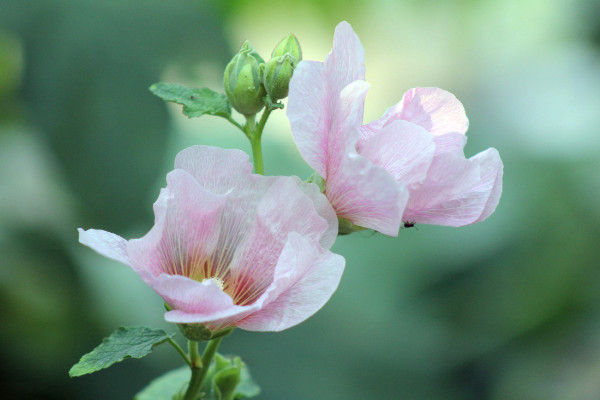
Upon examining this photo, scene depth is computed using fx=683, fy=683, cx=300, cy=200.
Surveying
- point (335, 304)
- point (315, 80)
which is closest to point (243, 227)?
point (315, 80)

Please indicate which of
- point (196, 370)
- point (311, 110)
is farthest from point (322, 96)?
point (196, 370)

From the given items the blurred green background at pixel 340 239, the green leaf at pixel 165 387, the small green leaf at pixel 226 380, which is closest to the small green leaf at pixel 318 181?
the small green leaf at pixel 226 380

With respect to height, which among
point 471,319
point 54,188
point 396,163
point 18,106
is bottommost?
point 471,319

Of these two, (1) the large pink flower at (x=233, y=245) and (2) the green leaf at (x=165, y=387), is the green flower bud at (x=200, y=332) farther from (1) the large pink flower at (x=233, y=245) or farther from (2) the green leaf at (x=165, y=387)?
(2) the green leaf at (x=165, y=387)

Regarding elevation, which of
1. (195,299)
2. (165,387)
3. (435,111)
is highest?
(435,111)

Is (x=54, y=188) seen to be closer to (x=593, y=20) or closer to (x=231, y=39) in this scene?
(x=231, y=39)

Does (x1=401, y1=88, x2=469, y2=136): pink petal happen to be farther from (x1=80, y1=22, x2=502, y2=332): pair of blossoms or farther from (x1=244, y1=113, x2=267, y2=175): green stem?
(x1=244, y1=113, x2=267, y2=175): green stem

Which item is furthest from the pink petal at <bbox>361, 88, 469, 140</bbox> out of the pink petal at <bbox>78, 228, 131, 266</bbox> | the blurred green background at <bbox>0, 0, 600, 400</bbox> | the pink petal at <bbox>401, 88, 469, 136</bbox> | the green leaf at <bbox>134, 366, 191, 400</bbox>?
the blurred green background at <bbox>0, 0, 600, 400</bbox>

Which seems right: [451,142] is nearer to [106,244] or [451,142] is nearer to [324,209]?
[324,209]
